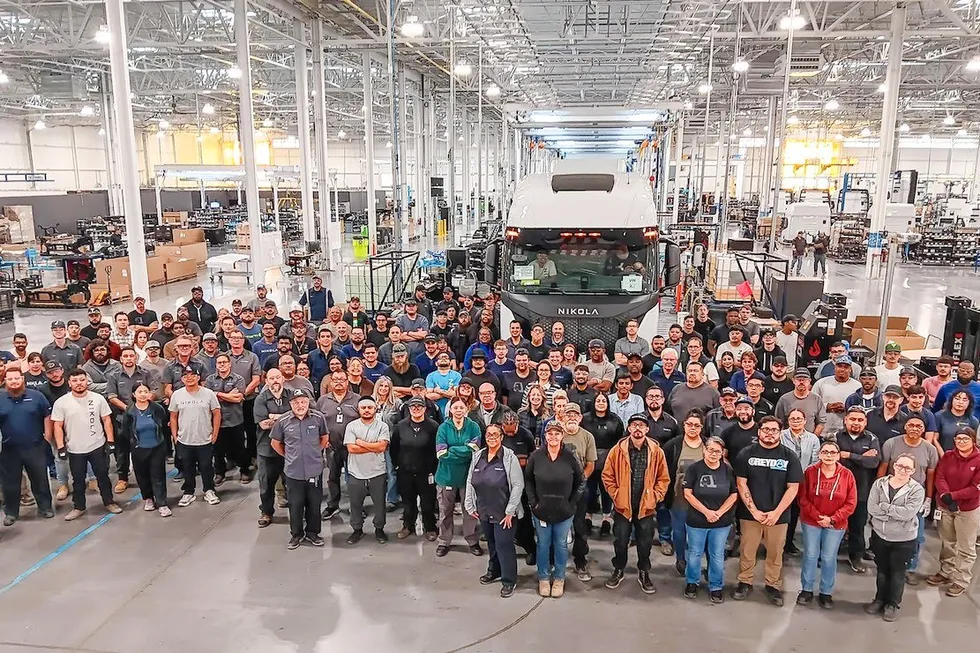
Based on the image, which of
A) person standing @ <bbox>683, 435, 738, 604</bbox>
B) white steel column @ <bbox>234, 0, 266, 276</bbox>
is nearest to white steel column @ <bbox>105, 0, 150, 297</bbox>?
white steel column @ <bbox>234, 0, 266, 276</bbox>

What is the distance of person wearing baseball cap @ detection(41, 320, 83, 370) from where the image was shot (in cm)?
905

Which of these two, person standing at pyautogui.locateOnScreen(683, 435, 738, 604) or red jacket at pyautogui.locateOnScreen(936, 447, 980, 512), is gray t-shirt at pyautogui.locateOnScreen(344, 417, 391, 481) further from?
red jacket at pyautogui.locateOnScreen(936, 447, 980, 512)

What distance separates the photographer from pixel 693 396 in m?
7.03

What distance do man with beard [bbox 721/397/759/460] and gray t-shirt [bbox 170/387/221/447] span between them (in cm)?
525

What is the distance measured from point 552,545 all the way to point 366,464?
76.5 inches

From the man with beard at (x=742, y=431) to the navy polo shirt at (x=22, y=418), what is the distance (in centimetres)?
681

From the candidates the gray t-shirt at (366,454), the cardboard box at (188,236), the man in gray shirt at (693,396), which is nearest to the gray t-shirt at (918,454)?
the man in gray shirt at (693,396)

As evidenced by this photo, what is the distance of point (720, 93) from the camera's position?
3528 cm

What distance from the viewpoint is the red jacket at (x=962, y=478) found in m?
5.86

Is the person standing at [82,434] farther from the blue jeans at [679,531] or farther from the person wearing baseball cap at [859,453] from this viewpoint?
the person wearing baseball cap at [859,453]

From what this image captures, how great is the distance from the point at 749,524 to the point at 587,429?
1582 millimetres

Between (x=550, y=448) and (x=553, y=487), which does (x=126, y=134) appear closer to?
(x=550, y=448)

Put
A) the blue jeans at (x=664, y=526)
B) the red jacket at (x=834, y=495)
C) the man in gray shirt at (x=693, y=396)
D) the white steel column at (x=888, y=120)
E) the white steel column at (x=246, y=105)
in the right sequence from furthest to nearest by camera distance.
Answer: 1. the white steel column at (x=888, y=120)
2. the white steel column at (x=246, y=105)
3. the man in gray shirt at (x=693, y=396)
4. the blue jeans at (x=664, y=526)
5. the red jacket at (x=834, y=495)

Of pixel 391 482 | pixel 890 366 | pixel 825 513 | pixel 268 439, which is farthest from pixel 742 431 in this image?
pixel 268 439
